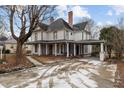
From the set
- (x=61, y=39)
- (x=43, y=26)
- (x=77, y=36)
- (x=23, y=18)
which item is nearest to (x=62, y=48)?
(x=61, y=39)

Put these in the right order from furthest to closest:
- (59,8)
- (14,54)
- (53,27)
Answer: (53,27)
(14,54)
(59,8)

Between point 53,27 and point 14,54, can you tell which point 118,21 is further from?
point 14,54

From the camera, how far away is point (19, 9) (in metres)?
5.23

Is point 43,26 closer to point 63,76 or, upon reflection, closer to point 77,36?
point 77,36

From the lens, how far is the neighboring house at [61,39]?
6.48 metres

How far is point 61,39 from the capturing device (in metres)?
7.30

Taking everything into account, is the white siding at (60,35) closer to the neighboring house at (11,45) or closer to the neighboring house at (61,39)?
the neighboring house at (61,39)

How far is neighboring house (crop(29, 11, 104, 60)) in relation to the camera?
21.3ft

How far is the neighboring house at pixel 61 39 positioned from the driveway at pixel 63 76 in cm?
77

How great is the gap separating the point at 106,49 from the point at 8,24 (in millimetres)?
4482

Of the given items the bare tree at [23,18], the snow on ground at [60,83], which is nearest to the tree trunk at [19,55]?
the bare tree at [23,18]
